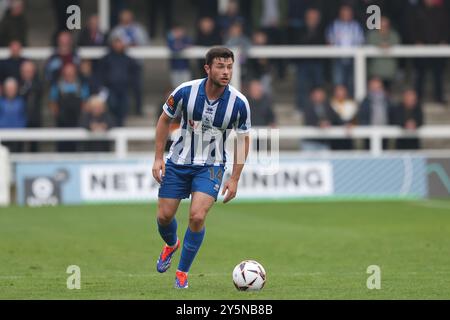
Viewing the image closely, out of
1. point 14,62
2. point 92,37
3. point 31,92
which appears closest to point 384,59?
point 92,37

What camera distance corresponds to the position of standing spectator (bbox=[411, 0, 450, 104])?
24297 millimetres

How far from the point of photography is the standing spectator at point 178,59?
23297 mm

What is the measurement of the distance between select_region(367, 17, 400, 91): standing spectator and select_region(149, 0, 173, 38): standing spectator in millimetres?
4496

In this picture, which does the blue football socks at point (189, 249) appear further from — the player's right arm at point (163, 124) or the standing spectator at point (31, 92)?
the standing spectator at point (31, 92)

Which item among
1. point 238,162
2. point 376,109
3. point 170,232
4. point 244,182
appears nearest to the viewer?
point 238,162

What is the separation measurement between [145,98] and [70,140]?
2831 millimetres

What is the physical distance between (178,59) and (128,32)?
1.16 metres

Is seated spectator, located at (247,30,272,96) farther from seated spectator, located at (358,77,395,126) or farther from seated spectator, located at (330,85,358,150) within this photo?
seated spectator, located at (358,77,395,126)

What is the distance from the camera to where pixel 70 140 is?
2292 centimetres

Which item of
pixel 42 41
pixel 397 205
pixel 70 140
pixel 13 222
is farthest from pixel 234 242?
pixel 42 41

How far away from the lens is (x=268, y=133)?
22.5m

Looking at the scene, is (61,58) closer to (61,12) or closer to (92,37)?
(92,37)

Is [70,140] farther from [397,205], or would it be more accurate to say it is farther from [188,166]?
[188,166]

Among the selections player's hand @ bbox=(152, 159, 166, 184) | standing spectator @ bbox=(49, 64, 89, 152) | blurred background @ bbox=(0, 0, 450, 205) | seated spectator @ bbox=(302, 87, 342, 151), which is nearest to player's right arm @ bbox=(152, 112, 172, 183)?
player's hand @ bbox=(152, 159, 166, 184)
